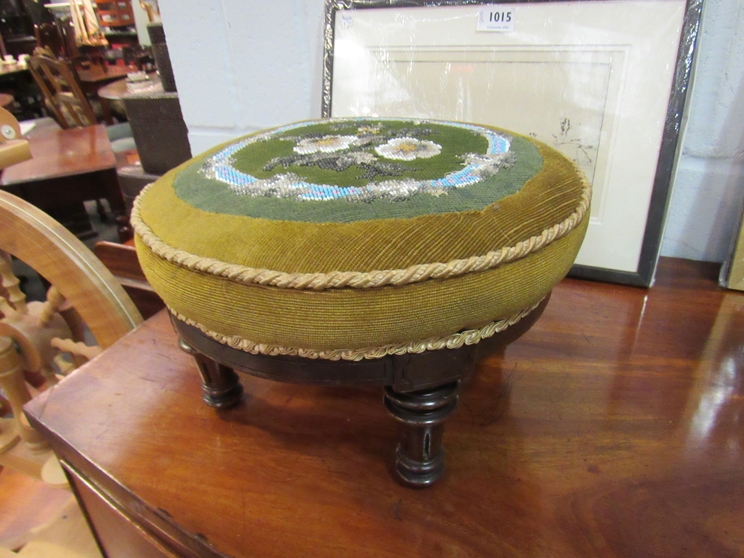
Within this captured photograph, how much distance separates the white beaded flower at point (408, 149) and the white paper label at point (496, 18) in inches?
14.3

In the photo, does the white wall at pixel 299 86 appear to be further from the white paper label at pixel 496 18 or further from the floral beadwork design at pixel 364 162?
the floral beadwork design at pixel 364 162

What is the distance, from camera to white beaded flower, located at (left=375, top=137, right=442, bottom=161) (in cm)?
51

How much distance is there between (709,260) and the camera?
3.00ft

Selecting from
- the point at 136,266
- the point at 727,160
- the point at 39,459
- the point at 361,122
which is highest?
the point at 361,122

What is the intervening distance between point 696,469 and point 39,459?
925 millimetres

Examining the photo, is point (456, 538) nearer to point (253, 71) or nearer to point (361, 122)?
point (361, 122)

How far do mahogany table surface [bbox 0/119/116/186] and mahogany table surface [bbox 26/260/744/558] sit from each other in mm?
1127

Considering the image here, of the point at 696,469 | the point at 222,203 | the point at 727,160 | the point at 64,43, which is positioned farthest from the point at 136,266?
the point at 64,43

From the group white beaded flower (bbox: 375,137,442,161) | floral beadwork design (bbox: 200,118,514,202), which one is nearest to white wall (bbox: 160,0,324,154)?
floral beadwork design (bbox: 200,118,514,202)

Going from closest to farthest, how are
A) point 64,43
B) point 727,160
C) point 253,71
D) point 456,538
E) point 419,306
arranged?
1. point 419,306
2. point 456,538
3. point 727,160
4. point 253,71
5. point 64,43

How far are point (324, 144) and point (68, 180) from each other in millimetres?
1433

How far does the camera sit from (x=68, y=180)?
1.63 metres

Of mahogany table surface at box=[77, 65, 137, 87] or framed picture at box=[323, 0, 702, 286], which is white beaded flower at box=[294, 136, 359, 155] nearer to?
framed picture at box=[323, 0, 702, 286]

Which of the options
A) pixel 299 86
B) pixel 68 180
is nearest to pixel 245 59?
pixel 299 86
